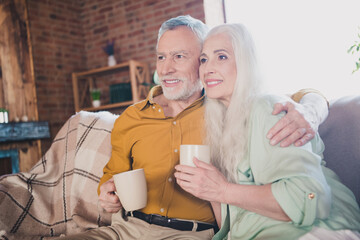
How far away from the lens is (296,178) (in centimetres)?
88

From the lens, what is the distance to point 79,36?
486 cm

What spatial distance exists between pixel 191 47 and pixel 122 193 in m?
0.76

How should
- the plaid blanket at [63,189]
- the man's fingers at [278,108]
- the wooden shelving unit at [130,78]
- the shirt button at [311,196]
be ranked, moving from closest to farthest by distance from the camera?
the shirt button at [311,196] → the man's fingers at [278,108] → the plaid blanket at [63,189] → the wooden shelving unit at [130,78]

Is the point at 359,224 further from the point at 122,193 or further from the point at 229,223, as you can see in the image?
the point at 122,193

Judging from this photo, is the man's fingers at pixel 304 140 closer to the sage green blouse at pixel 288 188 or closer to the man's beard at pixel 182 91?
the sage green blouse at pixel 288 188

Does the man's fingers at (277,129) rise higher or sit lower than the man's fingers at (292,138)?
higher

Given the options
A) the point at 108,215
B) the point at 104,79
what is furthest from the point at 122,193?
the point at 104,79

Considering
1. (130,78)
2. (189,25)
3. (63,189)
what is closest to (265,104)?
(189,25)

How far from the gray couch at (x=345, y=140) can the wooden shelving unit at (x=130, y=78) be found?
296 centimetres

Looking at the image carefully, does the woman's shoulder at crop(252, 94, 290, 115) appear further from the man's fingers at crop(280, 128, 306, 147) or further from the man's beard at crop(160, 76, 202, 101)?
the man's beard at crop(160, 76, 202, 101)

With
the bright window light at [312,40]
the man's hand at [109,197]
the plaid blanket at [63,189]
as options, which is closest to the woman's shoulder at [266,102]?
the man's hand at [109,197]

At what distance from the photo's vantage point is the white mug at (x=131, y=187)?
3.37 feet

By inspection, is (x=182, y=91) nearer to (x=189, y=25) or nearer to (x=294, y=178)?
(x=189, y=25)

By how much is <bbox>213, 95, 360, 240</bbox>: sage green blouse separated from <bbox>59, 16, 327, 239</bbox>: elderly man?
0.28 meters
